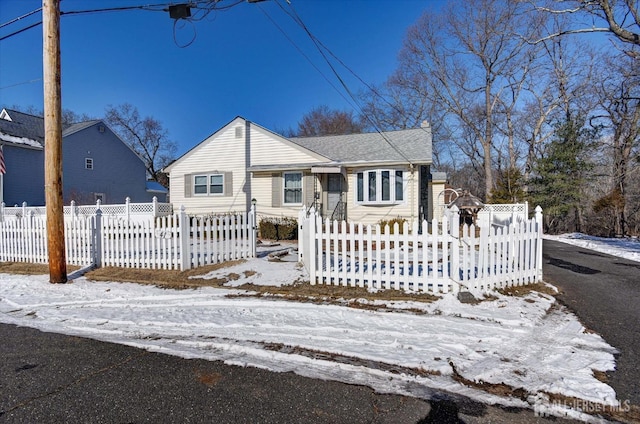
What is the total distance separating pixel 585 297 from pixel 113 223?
9725 mm

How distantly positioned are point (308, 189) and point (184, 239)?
8.03 m

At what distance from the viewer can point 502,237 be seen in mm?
5715

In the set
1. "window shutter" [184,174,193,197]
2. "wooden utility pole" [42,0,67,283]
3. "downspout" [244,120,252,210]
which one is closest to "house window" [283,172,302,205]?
"downspout" [244,120,252,210]

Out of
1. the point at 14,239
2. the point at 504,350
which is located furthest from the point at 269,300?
the point at 14,239

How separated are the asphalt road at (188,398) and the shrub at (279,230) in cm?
1034

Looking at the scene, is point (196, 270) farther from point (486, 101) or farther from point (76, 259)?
point (486, 101)

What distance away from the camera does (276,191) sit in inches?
602

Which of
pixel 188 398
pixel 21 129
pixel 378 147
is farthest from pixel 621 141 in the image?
pixel 21 129

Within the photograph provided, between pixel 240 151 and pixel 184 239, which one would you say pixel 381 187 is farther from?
pixel 184 239

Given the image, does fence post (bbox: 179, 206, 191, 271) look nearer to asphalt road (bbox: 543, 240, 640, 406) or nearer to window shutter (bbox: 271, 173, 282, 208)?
asphalt road (bbox: 543, 240, 640, 406)

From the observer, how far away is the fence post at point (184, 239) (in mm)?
7344

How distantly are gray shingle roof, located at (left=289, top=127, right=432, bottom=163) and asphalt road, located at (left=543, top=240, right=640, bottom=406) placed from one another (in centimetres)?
653

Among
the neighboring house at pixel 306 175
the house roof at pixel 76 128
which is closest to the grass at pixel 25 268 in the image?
the neighboring house at pixel 306 175

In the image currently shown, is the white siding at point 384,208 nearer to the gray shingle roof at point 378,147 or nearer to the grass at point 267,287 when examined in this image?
the gray shingle roof at point 378,147
